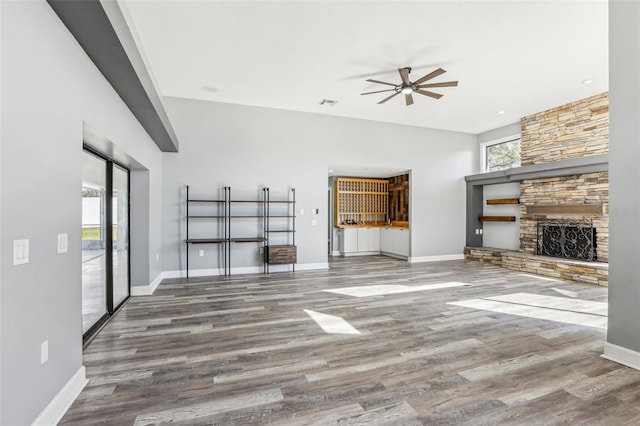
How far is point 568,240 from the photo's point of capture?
21.0 feet

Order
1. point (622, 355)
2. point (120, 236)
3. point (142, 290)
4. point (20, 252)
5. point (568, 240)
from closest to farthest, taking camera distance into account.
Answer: point (20, 252) → point (622, 355) → point (120, 236) → point (142, 290) → point (568, 240)

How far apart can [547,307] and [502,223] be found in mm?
4348

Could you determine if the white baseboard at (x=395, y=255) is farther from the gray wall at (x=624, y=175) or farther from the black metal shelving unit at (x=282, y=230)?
the gray wall at (x=624, y=175)

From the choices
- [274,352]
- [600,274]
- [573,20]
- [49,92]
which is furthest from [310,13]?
[600,274]

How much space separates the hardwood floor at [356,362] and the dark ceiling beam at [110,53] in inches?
97.8

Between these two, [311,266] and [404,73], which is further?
[311,266]

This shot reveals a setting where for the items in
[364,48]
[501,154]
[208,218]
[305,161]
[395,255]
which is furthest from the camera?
[395,255]

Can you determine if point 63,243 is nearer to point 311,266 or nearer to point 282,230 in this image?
point 282,230

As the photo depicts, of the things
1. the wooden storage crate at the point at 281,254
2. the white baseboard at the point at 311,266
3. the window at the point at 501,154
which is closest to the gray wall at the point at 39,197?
the wooden storage crate at the point at 281,254

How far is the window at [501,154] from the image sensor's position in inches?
310

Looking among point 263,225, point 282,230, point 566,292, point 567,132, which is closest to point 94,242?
point 263,225

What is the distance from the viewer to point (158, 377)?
7.86 ft

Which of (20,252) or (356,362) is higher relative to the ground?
(20,252)

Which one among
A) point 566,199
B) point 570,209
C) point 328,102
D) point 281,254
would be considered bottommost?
point 281,254
